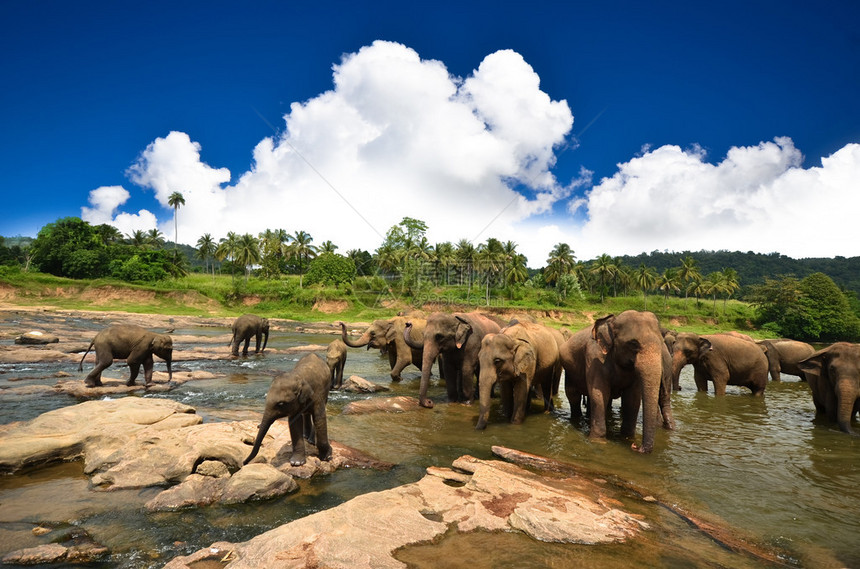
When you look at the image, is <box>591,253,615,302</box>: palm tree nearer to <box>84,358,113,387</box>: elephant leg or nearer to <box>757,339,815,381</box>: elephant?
<box>757,339,815,381</box>: elephant

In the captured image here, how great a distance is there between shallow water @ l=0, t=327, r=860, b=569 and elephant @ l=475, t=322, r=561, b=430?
1.93 feet

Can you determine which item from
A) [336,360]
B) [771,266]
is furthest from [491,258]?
[771,266]

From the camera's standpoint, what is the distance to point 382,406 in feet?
41.7

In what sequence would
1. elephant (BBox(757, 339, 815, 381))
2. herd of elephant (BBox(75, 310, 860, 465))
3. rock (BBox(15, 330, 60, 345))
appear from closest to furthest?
herd of elephant (BBox(75, 310, 860, 465))
elephant (BBox(757, 339, 815, 381))
rock (BBox(15, 330, 60, 345))

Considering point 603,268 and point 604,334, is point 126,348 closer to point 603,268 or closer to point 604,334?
point 604,334

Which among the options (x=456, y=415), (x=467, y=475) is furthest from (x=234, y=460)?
(x=456, y=415)

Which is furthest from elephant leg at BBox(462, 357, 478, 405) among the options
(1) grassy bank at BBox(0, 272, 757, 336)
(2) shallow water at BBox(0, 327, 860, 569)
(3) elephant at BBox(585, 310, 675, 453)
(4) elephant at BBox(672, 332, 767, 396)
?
(1) grassy bank at BBox(0, 272, 757, 336)

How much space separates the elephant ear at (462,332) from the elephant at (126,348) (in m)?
10.0

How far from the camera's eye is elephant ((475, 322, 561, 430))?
1041 centimetres

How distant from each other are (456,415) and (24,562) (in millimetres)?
9278

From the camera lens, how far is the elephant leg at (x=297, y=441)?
7457 millimetres

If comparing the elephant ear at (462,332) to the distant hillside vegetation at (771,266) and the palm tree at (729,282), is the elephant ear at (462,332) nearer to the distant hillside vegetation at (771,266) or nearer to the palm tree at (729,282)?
the palm tree at (729,282)

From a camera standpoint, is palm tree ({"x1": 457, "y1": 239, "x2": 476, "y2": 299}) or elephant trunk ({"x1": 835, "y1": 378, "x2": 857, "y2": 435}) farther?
palm tree ({"x1": 457, "y1": 239, "x2": 476, "y2": 299})

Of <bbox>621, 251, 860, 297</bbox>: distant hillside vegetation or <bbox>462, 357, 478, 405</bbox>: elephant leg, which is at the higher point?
<bbox>621, 251, 860, 297</bbox>: distant hillside vegetation
